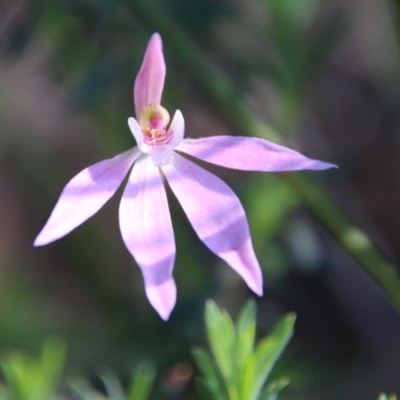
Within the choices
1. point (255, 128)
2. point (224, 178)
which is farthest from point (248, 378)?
point (224, 178)

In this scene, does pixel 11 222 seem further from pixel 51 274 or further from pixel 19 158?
pixel 19 158

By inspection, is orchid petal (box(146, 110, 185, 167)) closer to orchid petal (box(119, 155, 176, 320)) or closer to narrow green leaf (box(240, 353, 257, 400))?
orchid petal (box(119, 155, 176, 320))

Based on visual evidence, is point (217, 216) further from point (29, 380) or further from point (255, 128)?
point (255, 128)

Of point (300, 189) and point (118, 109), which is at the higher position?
point (118, 109)

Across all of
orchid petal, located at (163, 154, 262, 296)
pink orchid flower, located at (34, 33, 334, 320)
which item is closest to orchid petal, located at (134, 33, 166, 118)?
pink orchid flower, located at (34, 33, 334, 320)

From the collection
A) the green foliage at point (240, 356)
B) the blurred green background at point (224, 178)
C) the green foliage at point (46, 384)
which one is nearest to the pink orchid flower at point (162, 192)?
the green foliage at point (240, 356)

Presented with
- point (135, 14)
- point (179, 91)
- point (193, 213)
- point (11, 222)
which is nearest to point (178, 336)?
point (179, 91)

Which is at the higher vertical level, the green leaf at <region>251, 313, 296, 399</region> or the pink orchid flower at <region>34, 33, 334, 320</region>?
the pink orchid flower at <region>34, 33, 334, 320</region>

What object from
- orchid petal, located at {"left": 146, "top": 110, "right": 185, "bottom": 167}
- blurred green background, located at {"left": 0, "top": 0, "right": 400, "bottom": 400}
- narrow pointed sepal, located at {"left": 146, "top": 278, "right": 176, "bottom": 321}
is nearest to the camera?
narrow pointed sepal, located at {"left": 146, "top": 278, "right": 176, "bottom": 321}
